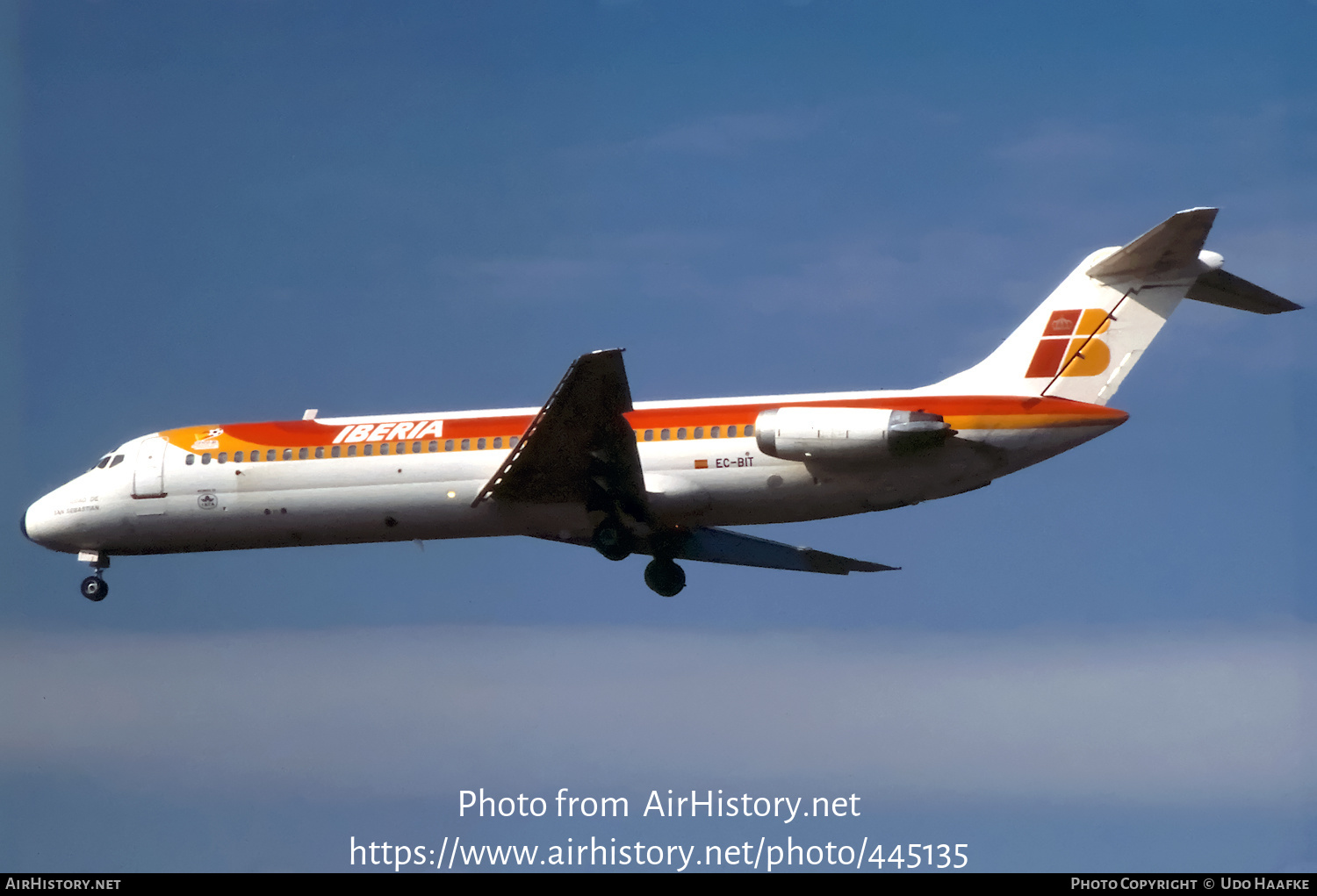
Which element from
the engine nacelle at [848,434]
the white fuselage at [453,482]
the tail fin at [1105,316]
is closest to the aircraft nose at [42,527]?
the white fuselage at [453,482]

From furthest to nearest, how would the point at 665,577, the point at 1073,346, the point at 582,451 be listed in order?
the point at 665,577, the point at 582,451, the point at 1073,346

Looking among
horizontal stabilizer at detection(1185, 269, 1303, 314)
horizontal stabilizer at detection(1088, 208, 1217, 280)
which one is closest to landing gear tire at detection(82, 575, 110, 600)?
horizontal stabilizer at detection(1088, 208, 1217, 280)

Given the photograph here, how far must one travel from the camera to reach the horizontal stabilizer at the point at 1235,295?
2753cm

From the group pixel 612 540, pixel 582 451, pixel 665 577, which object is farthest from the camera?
pixel 665 577

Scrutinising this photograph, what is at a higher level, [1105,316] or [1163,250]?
[1163,250]

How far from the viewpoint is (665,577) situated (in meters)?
32.6

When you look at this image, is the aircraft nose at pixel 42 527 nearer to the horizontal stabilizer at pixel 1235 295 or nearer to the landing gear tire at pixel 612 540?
the landing gear tire at pixel 612 540

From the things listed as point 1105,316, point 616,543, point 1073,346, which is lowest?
point 616,543

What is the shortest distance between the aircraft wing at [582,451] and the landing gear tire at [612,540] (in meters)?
0.51

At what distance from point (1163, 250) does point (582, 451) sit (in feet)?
32.9

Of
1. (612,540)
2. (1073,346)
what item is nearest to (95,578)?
(612,540)

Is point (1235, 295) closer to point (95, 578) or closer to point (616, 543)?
point (616, 543)

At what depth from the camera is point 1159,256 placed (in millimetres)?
27344
